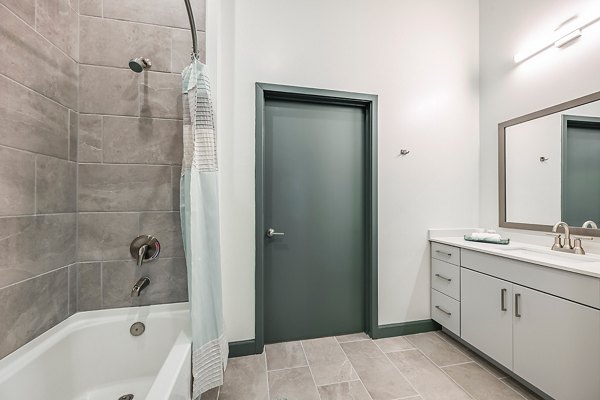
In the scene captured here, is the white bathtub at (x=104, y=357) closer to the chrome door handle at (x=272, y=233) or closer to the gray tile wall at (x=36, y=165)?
the gray tile wall at (x=36, y=165)

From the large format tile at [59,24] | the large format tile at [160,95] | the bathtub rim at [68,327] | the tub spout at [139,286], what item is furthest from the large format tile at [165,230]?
the large format tile at [59,24]

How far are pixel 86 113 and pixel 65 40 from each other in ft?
1.24

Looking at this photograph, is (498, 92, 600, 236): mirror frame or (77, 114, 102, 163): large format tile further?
(498, 92, 600, 236): mirror frame

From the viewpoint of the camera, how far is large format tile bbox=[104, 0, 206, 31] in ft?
4.82

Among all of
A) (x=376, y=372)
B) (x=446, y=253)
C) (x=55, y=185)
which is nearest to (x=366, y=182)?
(x=446, y=253)

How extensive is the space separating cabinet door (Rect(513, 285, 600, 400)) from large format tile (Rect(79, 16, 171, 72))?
2.65 m

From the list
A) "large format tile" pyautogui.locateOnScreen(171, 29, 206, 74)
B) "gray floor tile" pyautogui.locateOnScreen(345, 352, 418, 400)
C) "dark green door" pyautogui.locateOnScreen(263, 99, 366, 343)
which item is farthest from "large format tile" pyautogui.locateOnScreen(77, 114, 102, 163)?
"gray floor tile" pyautogui.locateOnScreen(345, 352, 418, 400)

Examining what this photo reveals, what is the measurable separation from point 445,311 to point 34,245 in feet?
9.01

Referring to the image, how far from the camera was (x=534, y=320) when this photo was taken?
144 centimetres

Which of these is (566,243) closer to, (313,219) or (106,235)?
(313,219)

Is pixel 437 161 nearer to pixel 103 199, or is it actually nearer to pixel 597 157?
pixel 597 157

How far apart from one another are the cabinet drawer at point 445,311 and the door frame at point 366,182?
1.84ft

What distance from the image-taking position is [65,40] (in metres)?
1.34

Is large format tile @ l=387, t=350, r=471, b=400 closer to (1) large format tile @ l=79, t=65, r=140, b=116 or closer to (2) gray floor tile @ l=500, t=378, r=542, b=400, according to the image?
(2) gray floor tile @ l=500, t=378, r=542, b=400
